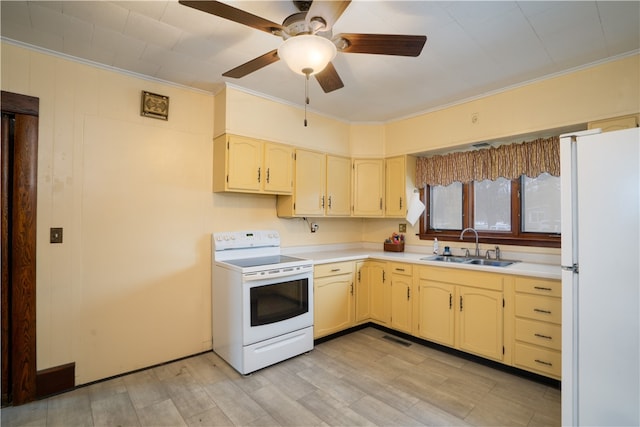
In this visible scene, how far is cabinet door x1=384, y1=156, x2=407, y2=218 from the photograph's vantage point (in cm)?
370

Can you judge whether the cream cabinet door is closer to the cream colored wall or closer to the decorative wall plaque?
the cream colored wall

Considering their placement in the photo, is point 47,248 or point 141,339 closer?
point 47,248

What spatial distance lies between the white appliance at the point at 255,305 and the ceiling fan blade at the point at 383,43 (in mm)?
1800

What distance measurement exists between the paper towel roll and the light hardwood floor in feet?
5.04

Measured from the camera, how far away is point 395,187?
12.4 feet

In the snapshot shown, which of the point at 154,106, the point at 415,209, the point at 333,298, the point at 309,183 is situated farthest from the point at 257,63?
the point at 415,209

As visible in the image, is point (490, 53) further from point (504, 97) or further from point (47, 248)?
point (47, 248)

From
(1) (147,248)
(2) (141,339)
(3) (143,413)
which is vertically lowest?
(3) (143,413)

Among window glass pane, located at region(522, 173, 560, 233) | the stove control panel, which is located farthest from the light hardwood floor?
window glass pane, located at region(522, 173, 560, 233)

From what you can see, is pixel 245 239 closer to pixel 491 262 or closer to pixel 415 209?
pixel 415 209

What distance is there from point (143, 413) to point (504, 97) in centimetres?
387

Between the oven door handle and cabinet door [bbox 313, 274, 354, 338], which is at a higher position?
the oven door handle

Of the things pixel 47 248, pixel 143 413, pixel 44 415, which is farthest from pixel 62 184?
pixel 143 413

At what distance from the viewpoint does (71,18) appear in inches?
74.6
